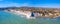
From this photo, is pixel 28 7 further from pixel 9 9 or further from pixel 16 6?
pixel 9 9

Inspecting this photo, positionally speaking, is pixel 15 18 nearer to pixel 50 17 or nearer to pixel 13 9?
pixel 13 9

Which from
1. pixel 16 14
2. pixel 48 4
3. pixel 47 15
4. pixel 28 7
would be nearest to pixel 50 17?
pixel 47 15

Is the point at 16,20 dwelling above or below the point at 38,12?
below

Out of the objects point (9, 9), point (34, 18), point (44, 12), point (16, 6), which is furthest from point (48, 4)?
point (9, 9)

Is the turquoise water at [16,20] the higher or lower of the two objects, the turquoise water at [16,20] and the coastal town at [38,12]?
the lower

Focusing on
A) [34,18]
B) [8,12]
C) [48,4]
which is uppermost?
[48,4]

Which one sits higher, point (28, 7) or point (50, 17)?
point (28, 7)

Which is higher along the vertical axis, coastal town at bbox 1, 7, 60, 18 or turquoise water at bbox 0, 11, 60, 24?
coastal town at bbox 1, 7, 60, 18
